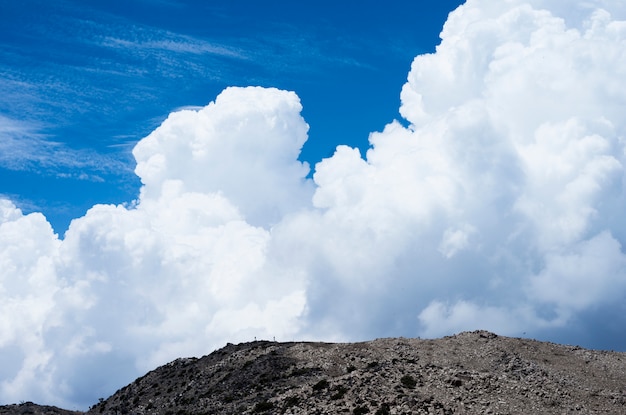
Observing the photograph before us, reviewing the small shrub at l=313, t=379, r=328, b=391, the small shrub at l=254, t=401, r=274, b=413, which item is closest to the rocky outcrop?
the small shrub at l=254, t=401, r=274, b=413

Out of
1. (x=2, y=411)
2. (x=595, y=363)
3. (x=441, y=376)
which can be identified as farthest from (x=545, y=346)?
(x=2, y=411)

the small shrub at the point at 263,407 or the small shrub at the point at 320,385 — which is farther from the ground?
the small shrub at the point at 320,385

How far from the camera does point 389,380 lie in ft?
248

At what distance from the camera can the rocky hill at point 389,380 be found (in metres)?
71.0

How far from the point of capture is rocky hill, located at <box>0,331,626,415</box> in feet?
233

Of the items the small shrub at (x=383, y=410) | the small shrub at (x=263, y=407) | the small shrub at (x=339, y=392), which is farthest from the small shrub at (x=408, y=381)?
the small shrub at (x=263, y=407)

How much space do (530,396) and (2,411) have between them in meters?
74.3

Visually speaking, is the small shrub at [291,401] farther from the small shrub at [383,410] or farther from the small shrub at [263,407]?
the small shrub at [383,410]

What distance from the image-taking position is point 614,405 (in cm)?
7456

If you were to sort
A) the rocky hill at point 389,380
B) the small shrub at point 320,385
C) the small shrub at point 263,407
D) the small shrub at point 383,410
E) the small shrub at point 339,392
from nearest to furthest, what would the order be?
1. the small shrub at point 383,410
2. the rocky hill at point 389,380
3. the small shrub at point 339,392
4. the small shrub at point 263,407
5. the small shrub at point 320,385

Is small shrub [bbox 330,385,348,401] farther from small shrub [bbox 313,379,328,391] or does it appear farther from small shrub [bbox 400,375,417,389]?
Result: small shrub [bbox 400,375,417,389]

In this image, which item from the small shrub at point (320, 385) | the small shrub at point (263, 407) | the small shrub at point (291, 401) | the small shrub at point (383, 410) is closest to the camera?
the small shrub at point (383, 410)

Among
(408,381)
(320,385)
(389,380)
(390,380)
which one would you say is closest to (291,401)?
(320,385)

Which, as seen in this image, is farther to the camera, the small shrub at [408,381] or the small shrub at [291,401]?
the small shrub at [408,381]
